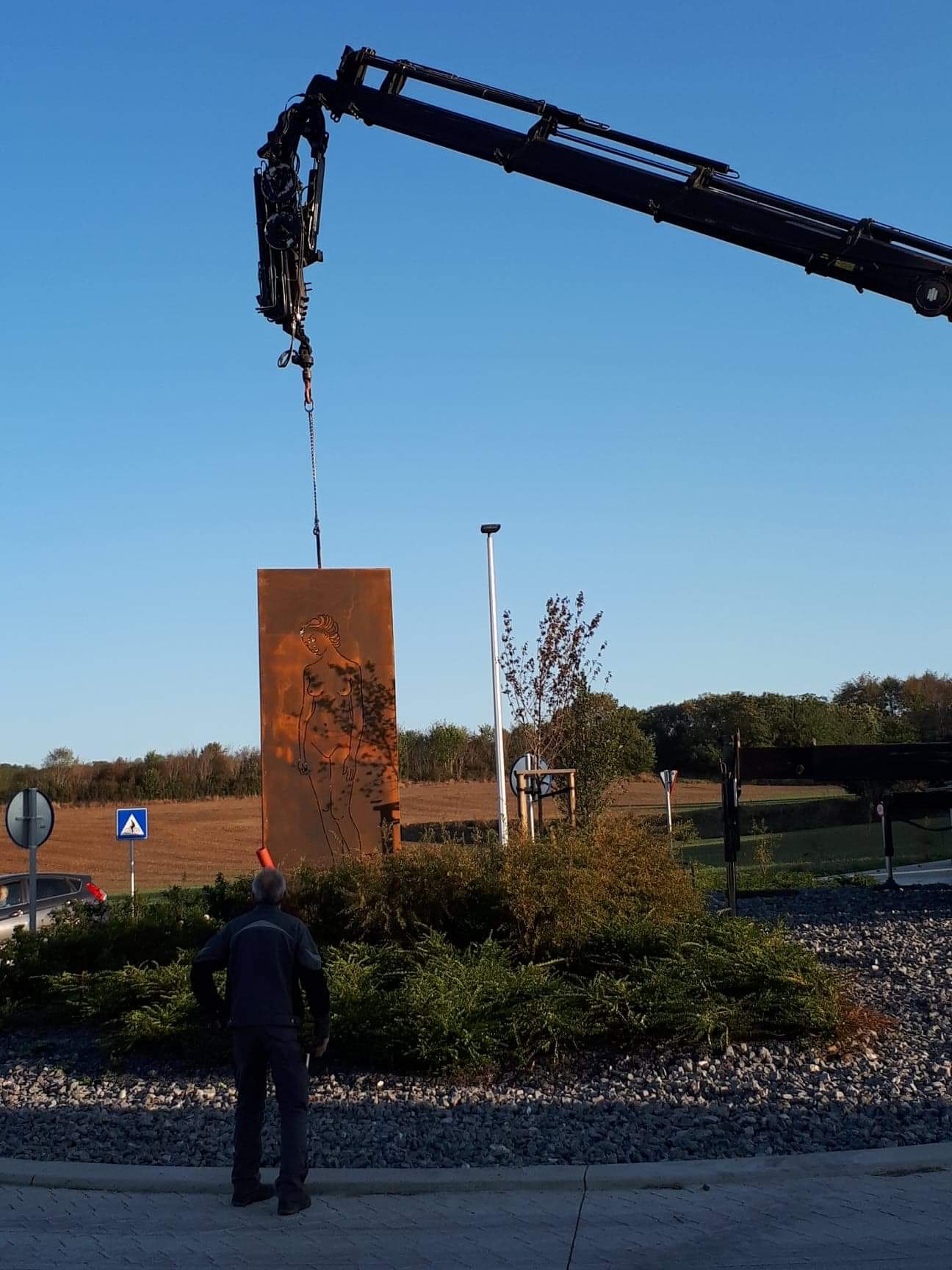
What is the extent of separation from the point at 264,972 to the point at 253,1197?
110cm

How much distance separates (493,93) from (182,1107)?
29.8 feet

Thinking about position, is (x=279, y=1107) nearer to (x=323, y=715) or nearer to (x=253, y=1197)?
(x=253, y=1197)

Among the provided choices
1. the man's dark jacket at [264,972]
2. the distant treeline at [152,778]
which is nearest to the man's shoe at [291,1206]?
the man's dark jacket at [264,972]

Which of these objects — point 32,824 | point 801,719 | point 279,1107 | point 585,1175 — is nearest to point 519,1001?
point 585,1175

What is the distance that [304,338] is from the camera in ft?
41.4

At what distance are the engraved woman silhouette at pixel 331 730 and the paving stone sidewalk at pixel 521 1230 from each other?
709 centimetres

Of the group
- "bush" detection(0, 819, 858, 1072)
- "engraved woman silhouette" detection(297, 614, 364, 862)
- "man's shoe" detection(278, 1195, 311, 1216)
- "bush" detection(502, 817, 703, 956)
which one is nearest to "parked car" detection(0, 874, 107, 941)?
"engraved woman silhouette" detection(297, 614, 364, 862)

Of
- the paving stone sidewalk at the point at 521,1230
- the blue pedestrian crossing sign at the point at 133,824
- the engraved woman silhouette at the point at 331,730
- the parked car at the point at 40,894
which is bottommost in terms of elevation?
the paving stone sidewalk at the point at 521,1230

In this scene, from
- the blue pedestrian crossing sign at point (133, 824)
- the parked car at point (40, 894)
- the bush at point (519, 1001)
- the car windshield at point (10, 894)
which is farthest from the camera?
the blue pedestrian crossing sign at point (133, 824)

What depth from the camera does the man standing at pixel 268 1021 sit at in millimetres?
6367

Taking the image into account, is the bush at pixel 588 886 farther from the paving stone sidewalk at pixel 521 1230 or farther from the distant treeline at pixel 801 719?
the distant treeline at pixel 801 719

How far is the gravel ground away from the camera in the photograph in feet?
23.1

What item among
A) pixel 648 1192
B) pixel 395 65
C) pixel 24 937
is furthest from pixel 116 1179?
pixel 395 65

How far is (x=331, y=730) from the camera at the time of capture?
1388 centimetres
